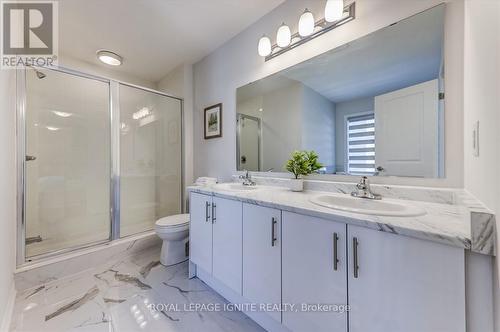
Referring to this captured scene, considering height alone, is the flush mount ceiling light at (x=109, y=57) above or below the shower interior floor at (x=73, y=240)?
above

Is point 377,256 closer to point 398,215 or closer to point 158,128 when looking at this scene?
point 398,215

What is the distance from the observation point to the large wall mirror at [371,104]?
1063 millimetres

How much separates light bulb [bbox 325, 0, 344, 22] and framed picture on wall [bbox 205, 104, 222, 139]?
4.40ft

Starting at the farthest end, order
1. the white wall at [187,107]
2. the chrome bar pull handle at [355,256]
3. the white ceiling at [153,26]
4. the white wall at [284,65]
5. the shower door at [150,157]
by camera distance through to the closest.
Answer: the white wall at [187,107] < the shower door at [150,157] < the white ceiling at [153,26] < the white wall at [284,65] < the chrome bar pull handle at [355,256]

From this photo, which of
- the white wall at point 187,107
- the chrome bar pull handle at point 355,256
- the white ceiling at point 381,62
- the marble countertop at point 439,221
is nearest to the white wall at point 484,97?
the marble countertop at point 439,221

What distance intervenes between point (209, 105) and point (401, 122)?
1960 mm

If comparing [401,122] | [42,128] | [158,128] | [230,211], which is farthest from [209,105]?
[401,122]

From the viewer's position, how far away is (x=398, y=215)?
768 millimetres

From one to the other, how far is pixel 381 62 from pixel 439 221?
99cm

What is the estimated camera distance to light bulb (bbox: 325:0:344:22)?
1.28m

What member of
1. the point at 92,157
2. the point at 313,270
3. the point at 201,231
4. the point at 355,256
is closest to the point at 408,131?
the point at 355,256

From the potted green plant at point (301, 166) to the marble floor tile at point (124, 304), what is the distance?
936mm

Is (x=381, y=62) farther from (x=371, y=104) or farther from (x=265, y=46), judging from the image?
(x=265, y=46)

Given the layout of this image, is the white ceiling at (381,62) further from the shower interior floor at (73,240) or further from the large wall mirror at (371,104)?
the shower interior floor at (73,240)
